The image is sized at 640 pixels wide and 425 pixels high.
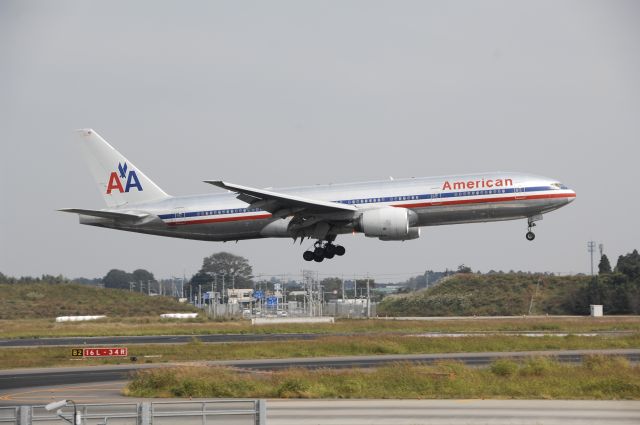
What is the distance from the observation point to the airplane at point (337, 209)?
4772 centimetres

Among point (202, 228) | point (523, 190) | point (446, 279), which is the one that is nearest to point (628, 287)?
point (446, 279)

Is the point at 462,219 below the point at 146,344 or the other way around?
the other way around

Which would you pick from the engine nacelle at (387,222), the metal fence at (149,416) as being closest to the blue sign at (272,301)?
the engine nacelle at (387,222)

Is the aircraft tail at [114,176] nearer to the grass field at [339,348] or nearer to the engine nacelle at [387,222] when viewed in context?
the grass field at [339,348]

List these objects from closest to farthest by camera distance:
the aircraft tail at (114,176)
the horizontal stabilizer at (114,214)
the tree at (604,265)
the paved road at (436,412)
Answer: the paved road at (436,412) < the horizontal stabilizer at (114,214) < the aircraft tail at (114,176) < the tree at (604,265)

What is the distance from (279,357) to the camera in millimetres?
45531

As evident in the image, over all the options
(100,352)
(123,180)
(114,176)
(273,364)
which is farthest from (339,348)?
(114,176)

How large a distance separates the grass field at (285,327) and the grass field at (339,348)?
1007 centimetres

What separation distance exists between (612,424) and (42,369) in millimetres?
28745

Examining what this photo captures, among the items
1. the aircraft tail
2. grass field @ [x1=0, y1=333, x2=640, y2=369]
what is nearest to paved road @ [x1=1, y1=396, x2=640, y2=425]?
grass field @ [x1=0, y1=333, x2=640, y2=369]

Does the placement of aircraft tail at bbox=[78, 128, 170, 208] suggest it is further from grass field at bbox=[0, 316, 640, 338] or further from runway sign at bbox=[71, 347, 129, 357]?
grass field at bbox=[0, 316, 640, 338]

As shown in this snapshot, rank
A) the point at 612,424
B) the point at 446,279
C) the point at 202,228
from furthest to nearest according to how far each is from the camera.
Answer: the point at 446,279
the point at 202,228
the point at 612,424

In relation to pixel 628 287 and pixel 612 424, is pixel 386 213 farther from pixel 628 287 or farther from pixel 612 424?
pixel 628 287

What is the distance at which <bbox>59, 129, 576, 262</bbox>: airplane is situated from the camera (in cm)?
4772
